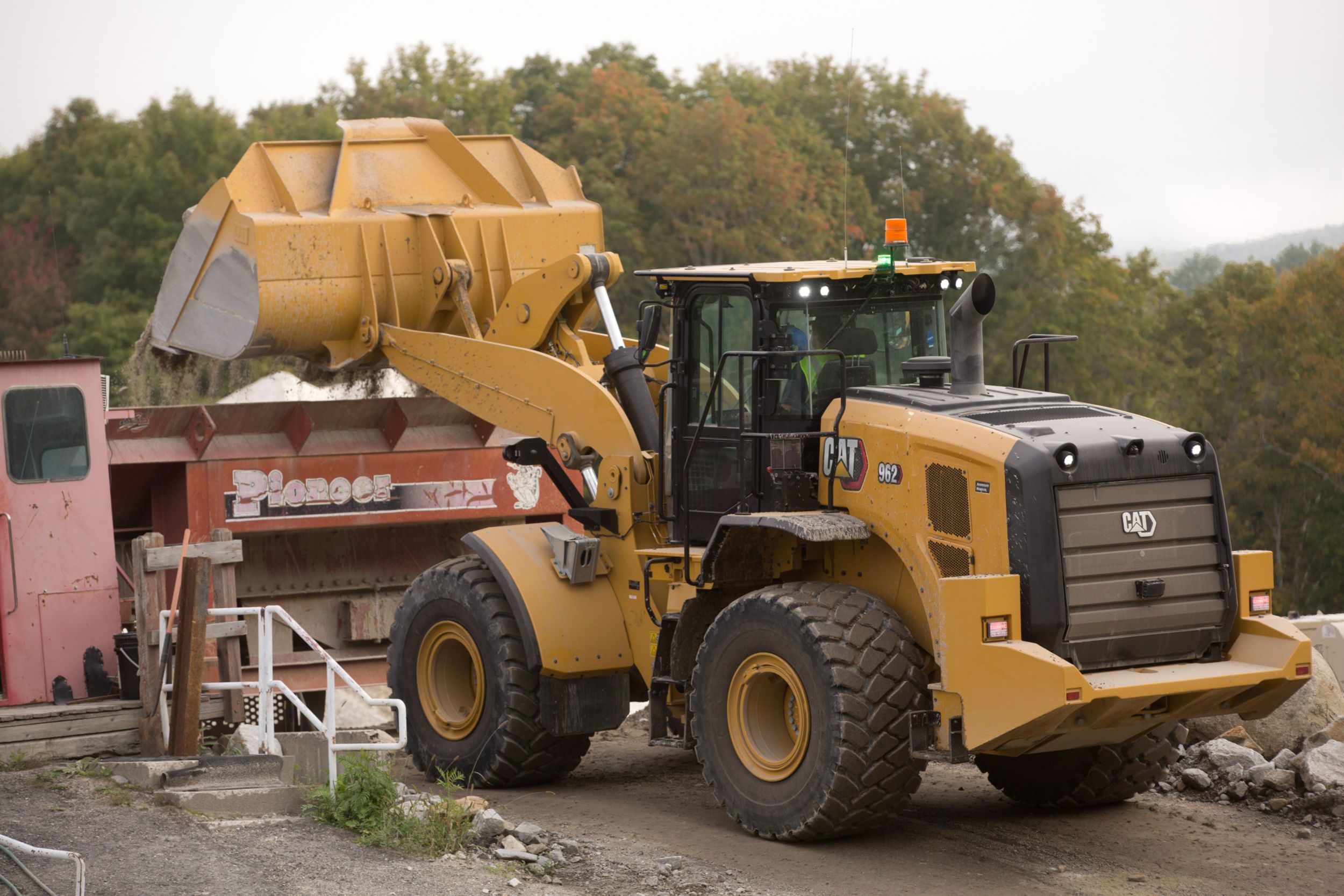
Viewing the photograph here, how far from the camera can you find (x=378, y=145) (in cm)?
1173

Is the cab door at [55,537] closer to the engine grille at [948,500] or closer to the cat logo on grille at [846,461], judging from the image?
the cat logo on grille at [846,461]

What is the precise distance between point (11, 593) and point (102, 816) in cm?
241

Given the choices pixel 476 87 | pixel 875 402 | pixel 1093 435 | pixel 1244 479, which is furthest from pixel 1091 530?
pixel 476 87

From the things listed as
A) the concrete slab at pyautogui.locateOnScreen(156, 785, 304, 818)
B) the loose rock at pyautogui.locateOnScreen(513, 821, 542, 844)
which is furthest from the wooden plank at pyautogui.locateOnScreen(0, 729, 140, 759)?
the loose rock at pyautogui.locateOnScreen(513, 821, 542, 844)

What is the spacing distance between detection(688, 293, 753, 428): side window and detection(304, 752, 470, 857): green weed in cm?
245

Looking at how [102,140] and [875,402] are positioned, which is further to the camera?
[102,140]

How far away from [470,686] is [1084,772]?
12.4 feet

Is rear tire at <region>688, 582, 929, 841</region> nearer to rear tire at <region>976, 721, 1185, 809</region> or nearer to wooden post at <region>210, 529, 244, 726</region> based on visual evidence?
rear tire at <region>976, 721, 1185, 809</region>

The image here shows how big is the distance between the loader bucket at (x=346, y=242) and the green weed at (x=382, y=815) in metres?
3.57

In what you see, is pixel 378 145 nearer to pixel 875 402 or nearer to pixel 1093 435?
pixel 875 402

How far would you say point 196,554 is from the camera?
9828mm

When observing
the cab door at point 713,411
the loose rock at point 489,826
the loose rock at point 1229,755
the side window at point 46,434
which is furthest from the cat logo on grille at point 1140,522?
the side window at point 46,434

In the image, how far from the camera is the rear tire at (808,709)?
7891mm

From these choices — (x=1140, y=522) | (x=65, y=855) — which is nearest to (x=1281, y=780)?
(x=1140, y=522)
